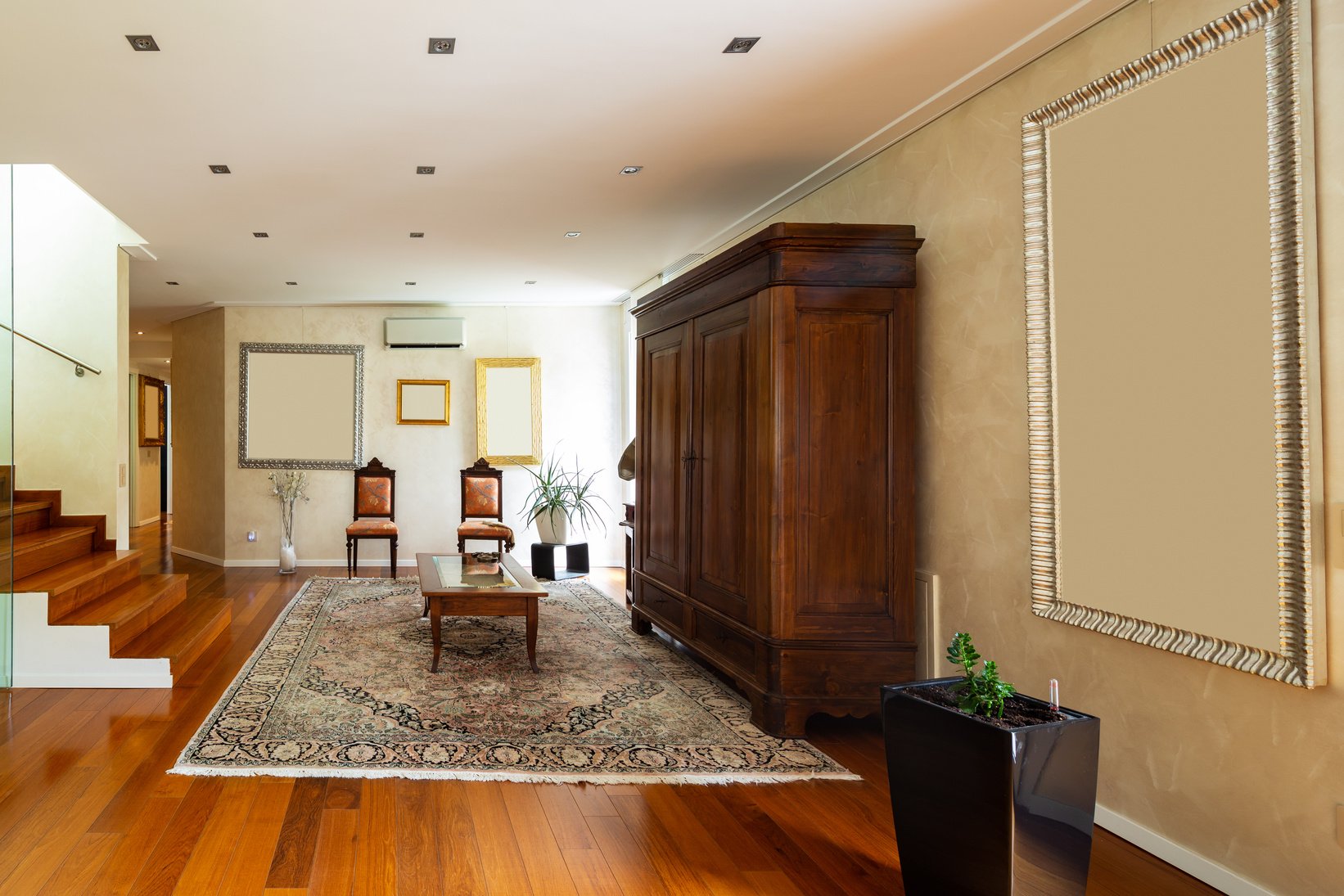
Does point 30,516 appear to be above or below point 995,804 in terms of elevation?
above

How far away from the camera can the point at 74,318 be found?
5.82 metres

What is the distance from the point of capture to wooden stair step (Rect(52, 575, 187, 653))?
4492mm

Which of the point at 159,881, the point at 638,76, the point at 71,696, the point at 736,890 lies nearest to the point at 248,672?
the point at 71,696

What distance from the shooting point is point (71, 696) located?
4207 mm

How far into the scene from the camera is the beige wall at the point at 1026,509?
212 centimetres

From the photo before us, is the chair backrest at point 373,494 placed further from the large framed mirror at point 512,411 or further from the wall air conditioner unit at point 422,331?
the wall air conditioner unit at point 422,331

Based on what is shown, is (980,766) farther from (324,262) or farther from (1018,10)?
(324,262)

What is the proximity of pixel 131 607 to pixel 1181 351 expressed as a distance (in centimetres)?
517

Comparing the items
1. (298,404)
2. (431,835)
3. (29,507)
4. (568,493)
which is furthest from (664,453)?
(298,404)

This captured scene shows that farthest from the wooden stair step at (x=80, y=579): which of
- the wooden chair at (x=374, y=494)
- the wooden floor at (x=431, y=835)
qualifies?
A: the wooden chair at (x=374, y=494)

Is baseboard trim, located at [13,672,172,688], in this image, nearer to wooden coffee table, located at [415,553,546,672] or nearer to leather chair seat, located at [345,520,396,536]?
wooden coffee table, located at [415,553,546,672]

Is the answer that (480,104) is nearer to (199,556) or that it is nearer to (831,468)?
(831,468)

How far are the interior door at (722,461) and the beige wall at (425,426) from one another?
4.43m

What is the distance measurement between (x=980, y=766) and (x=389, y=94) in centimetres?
313
